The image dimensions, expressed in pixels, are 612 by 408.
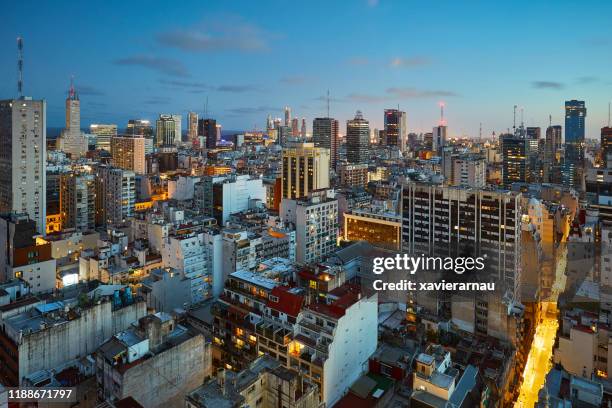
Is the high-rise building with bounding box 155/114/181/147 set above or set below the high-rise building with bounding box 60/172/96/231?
above

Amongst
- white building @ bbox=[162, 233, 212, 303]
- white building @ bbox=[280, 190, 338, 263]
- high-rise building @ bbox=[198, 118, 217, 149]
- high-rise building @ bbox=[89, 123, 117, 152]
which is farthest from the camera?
high-rise building @ bbox=[198, 118, 217, 149]

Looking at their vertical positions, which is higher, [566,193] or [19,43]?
[19,43]

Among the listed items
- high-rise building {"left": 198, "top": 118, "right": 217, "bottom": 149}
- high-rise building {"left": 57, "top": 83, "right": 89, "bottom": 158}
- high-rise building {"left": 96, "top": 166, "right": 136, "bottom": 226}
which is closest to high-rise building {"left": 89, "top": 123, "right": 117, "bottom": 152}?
high-rise building {"left": 57, "top": 83, "right": 89, "bottom": 158}

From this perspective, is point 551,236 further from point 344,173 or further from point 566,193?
point 344,173

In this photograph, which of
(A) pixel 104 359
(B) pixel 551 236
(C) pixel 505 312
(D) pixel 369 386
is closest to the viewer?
(A) pixel 104 359

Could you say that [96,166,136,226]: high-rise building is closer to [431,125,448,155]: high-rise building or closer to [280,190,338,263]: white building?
[280,190,338,263]: white building

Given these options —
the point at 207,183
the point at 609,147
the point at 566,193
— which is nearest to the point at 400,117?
the point at 609,147
